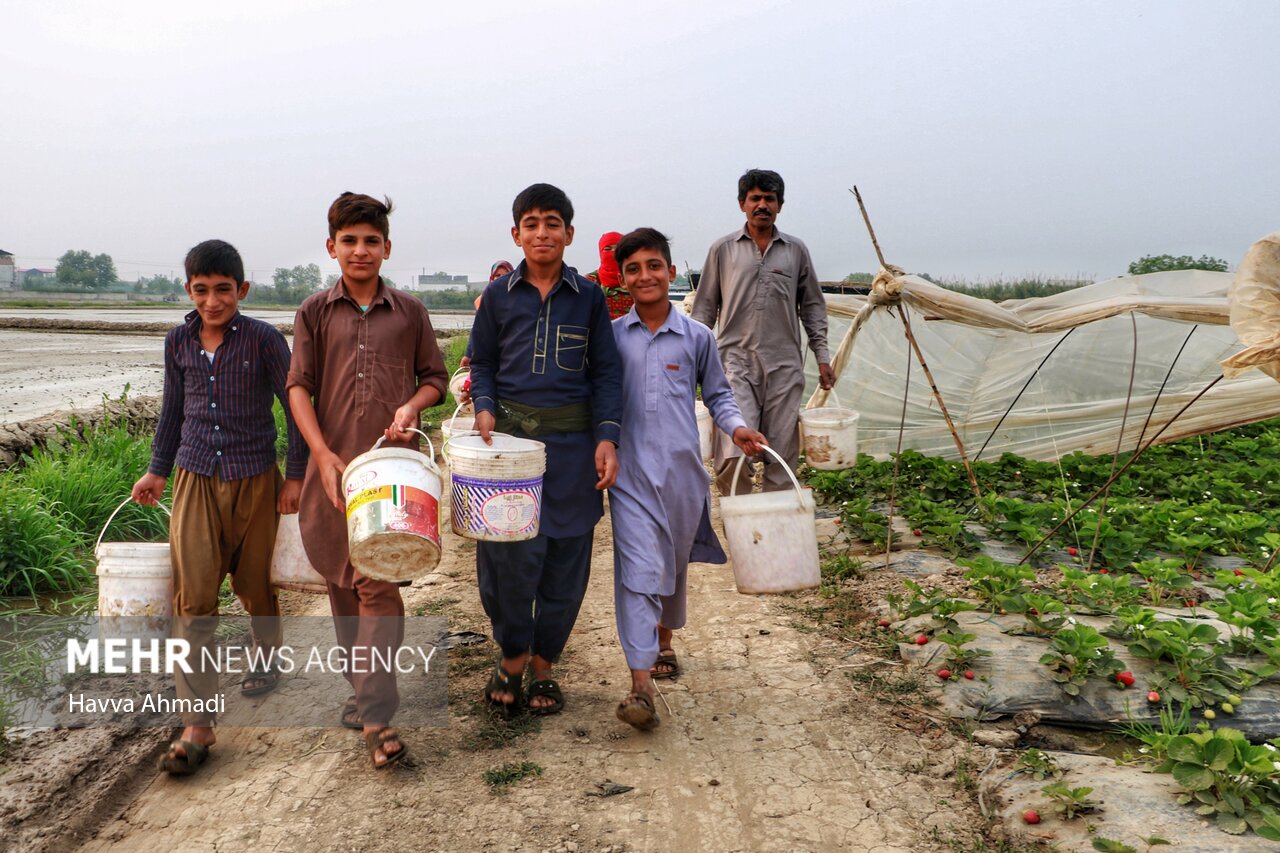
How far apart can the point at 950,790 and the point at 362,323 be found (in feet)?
7.49

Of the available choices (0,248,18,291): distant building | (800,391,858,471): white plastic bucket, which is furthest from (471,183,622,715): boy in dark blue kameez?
(0,248,18,291): distant building

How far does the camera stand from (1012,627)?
3.59 m

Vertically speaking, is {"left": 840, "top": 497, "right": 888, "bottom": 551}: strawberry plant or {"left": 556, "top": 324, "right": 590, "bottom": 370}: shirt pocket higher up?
{"left": 556, "top": 324, "right": 590, "bottom": 370}: shirt pocket

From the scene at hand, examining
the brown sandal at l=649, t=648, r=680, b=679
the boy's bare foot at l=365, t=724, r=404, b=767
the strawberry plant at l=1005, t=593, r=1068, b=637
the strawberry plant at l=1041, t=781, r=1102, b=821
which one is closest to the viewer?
the strawberry plant at l=1041, t=781, r=1102, b=821

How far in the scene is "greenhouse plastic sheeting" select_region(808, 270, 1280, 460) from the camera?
704 cm

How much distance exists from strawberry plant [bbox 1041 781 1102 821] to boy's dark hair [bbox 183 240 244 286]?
9.58ft

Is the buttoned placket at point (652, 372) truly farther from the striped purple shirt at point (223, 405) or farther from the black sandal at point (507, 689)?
the striped purple shirt at point (223, 405)

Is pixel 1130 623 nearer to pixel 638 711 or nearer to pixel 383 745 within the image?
pixel 638 711

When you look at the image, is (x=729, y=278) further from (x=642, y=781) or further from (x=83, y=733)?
(x=83, y=733)

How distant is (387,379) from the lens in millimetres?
2906

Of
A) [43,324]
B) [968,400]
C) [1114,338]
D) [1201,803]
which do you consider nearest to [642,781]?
[1201,803]

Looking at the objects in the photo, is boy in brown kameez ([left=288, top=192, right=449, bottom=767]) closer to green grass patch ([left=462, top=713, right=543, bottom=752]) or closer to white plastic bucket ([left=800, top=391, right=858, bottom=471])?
green grass patch ([left=462, top=713, right=543, bottom=752])

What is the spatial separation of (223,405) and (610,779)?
5.68 ft

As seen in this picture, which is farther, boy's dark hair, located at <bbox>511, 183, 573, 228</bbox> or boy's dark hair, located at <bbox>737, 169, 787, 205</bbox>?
boy's dark hair, located at <bbox>737, 169, 787, 205</bbox>
